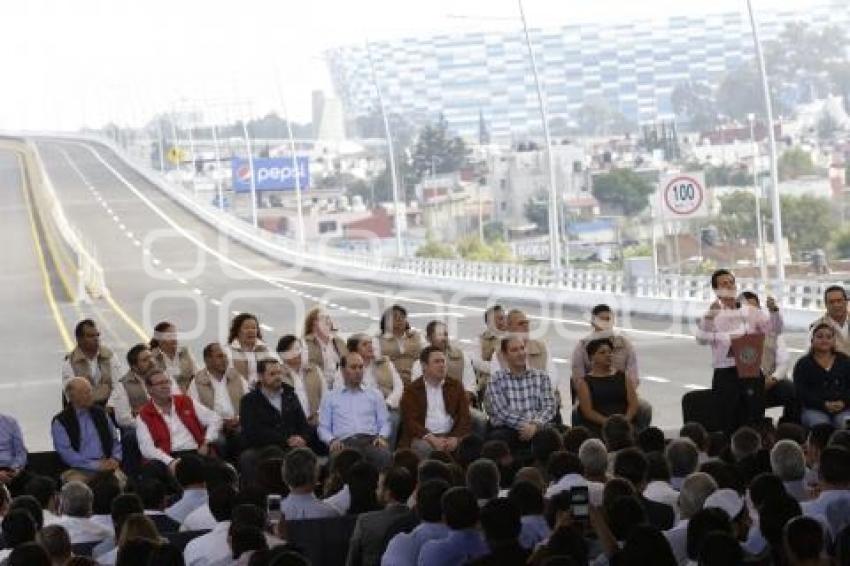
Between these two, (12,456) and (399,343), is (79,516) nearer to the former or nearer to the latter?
(12,456)

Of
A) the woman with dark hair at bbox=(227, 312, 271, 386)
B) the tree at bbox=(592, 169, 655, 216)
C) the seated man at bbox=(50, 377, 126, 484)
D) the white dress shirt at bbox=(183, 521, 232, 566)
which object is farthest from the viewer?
the tree at bbox=(592, 169, 655, 216)

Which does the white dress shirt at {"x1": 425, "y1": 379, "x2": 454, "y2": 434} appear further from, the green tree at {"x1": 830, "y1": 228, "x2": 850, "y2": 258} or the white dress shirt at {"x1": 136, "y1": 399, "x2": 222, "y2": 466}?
the green tree at {"x1": 830, "y1": 228, "x2": 850, "y2": 258}

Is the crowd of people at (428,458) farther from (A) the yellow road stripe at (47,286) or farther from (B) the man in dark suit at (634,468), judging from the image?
(A) the yellow road stripe at (47,286)

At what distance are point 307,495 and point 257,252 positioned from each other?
312 feet

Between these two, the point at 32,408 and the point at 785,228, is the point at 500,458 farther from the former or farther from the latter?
the point at 785,228

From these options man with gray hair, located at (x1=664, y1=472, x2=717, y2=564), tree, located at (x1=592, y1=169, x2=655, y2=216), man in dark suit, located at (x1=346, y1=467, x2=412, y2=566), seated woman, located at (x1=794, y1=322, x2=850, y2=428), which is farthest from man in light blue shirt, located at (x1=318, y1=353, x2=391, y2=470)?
tree, located at (x1=592, y1=169, x2=655, y2=216)

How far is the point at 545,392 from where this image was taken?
57.7 feet

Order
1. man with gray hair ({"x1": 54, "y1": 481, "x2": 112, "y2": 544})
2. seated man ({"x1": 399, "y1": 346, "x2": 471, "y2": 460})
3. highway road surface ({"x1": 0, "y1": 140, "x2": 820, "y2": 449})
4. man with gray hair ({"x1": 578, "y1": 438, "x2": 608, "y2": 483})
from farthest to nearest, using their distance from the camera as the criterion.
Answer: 1. highway road surface ({"x1": 0, "y1": 140, "x2": 820, "y2": 449})
2. seated man ({"x1": 399, "y1": 346, "x2": 471, "y2": 460})
3. man with gray hair ({"x1": 578, "y1": 438, "x2": 608, "y2": 483})
4. man with gray hair ({"x1": 54, "y1": 481, "x2": 112, "y2": 544})

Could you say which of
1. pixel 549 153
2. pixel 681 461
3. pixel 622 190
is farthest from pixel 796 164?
pixel 681 461

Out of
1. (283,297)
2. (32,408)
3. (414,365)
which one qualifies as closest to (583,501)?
(414,365)

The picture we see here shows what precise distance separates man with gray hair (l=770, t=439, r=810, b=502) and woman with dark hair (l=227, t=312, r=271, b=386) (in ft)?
23.7

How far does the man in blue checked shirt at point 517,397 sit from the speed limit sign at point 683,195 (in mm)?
32084

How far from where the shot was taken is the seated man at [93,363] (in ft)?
61.6

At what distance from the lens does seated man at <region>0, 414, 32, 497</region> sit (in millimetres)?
16266
